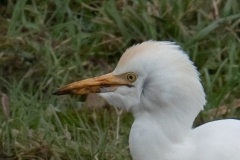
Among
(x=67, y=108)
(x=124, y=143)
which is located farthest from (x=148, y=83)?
(x=67, y=108)

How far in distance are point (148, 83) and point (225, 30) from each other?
2.13 m

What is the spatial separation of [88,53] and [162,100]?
7.15ft

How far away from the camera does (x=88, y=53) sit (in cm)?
587

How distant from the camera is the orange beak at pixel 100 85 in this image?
383 cm

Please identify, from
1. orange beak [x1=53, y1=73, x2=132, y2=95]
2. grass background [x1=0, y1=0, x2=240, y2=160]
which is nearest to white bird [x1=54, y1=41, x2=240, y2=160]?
orange beak [x1=53, y1=73, x2=132, y2=95]

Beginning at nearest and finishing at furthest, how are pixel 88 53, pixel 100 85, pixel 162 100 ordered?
pixel 162 100, pixel 100 85, pixel 88 53

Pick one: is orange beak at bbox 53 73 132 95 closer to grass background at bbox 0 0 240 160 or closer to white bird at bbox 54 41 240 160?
white bird at bbox 54 41 240 160

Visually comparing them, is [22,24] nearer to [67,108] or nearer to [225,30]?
[67,108]

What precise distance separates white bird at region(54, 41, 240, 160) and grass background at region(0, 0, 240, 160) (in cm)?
84

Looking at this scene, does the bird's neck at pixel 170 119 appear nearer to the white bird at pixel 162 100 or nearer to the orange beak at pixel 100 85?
the white bird at pixel 162 100

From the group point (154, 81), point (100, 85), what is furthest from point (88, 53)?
point (154, 81)

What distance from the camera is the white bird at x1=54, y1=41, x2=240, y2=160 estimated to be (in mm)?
3723

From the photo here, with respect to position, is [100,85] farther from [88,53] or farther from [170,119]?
[88,53]

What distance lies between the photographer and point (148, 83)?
12.4ft
